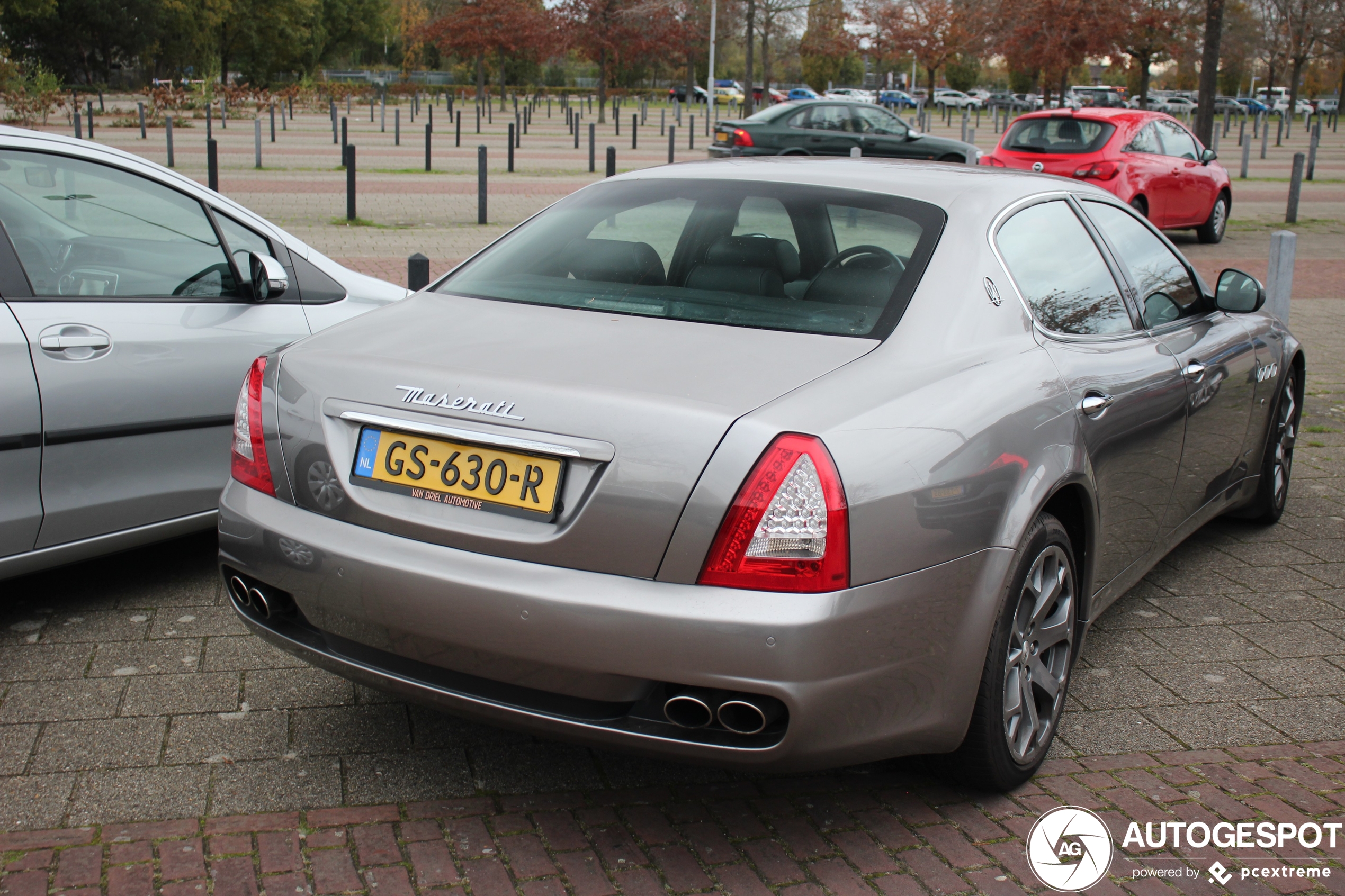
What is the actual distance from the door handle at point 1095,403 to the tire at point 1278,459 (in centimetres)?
193

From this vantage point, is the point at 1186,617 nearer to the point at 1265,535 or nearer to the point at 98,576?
→ the point at 1265,535

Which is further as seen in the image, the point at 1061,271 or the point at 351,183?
the point at 351,183

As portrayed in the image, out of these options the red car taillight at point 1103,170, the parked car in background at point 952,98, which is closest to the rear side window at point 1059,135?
the red car taillight at point 1103,170

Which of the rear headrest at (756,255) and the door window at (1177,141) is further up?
the door window at (1177,141)

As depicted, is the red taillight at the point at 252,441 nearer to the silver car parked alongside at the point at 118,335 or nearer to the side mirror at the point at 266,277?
the silver car parked alongside at the point at 118,335

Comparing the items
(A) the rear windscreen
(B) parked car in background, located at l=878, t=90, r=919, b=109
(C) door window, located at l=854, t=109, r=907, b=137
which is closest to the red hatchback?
(C) door window, located at l=854, t=109, r=907, b=137

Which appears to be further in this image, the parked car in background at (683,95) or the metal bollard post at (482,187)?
the parked car in background at (683,95)

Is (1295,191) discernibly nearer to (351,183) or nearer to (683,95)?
(351,183)

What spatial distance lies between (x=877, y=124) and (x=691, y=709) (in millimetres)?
20774

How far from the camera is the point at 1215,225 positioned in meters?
15.8

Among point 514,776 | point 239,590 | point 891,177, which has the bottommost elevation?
point 514,776

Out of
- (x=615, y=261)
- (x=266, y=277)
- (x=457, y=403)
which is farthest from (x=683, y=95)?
(x=457, y=403)

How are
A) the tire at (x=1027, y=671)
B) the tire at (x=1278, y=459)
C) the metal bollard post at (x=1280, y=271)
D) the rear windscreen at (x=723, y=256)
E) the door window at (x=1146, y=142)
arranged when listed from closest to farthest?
1. the tire at (x=1027, y=671)
2. the rear windscreen at (x=723, y=256)
3. the tire at (x=1278, y=459)
4. the metal bollard post at (x=1280, y=271)
5. the door window at (x=1146, y=142)

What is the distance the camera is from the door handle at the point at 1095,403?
309cm
